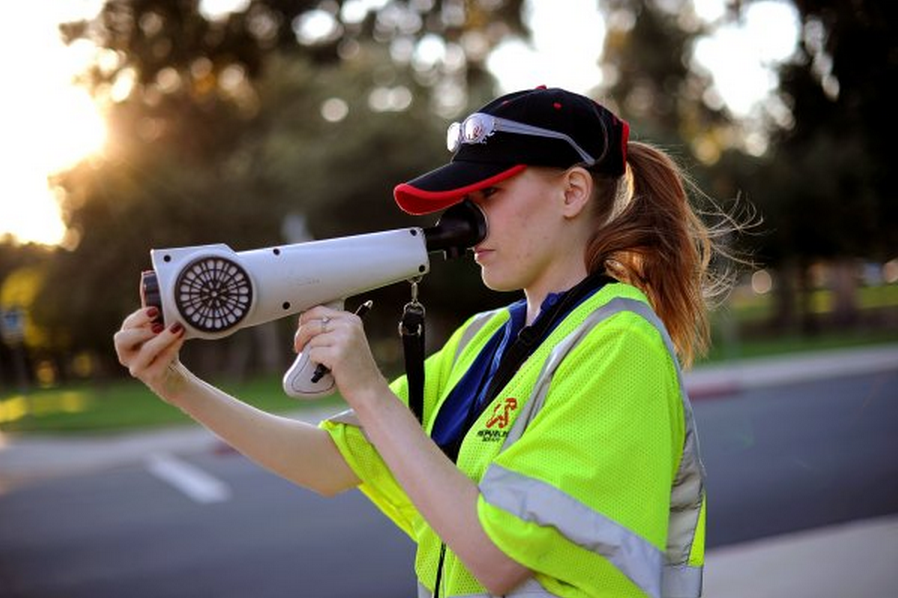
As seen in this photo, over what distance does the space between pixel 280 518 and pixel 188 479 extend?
2.75m

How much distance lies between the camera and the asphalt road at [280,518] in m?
6.60

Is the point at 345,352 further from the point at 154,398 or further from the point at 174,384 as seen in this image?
the point at 154,398

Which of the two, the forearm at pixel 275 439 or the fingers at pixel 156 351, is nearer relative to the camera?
the fingers at pixel 156 351

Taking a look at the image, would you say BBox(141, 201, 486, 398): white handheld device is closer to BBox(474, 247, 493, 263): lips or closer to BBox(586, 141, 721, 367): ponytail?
BBox(474, 247, 493, 263): lips

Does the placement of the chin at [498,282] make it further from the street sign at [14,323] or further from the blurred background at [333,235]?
the street sign at [14,323]

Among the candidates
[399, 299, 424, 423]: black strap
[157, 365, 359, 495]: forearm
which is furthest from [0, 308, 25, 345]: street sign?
[399, 299, 424, 423]: black strap

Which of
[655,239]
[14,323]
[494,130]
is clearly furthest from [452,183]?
[14,323]

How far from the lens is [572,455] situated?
61.1 inches

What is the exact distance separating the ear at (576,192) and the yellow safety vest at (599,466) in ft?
0.54

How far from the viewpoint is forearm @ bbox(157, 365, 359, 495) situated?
2.02 metres

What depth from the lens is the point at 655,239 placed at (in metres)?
1.87

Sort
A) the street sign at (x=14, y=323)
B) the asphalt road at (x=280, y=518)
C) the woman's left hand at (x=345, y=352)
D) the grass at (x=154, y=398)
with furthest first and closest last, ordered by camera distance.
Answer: the grass at (x=154, y=398) → the street sign at (x=14, y=323) → the asphalt road at (x=280, y=518) → the woman's left hand at (x=345, y=352)

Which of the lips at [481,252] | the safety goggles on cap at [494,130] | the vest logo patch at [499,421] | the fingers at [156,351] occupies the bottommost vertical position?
the vest logo patch at [499,421]

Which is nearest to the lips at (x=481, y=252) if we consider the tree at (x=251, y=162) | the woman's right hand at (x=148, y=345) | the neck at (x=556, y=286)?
the neck at (x=556, y=286)
